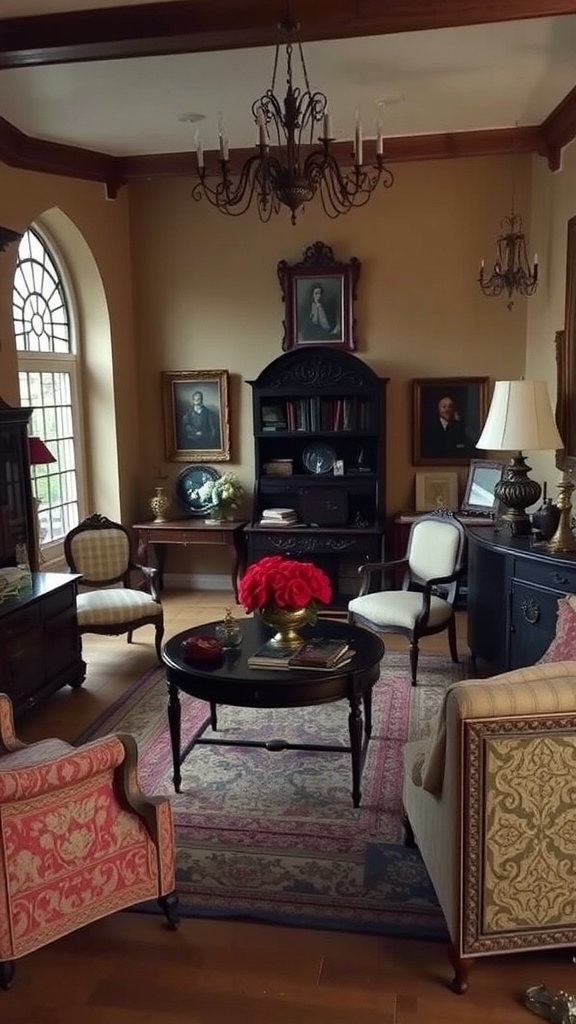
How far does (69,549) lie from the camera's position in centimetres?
528

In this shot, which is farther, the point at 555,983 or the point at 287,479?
the point at 287,479

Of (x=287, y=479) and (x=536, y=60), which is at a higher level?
(x=536, y=60)

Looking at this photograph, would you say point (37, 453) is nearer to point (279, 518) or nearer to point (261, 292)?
point (279, 518)

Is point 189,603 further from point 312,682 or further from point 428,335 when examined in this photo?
point 312,682

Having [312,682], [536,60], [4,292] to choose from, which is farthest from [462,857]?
[4,292]

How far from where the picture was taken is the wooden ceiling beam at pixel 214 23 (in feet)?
11.4

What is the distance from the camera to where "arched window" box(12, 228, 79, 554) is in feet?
19.1

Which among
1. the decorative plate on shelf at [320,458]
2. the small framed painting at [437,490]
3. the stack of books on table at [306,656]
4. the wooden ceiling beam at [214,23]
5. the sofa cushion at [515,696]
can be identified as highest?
the wooden ceiling beam at [214,23]

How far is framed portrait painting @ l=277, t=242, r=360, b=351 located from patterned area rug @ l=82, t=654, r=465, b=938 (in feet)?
10.2

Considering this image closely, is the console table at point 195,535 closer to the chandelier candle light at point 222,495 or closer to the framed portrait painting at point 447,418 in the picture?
the chandelier candle light at point 222,495

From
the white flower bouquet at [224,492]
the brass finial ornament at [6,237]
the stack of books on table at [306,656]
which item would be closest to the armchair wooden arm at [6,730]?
the stack of books on table at [306,656]

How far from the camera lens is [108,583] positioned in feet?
17.8

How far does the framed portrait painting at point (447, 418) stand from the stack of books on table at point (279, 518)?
1.12m

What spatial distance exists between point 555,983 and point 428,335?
194 inches
